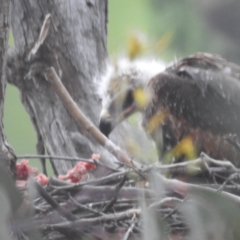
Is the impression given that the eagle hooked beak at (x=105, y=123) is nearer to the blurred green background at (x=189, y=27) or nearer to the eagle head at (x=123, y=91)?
the eagle head at (x=123, y=91)

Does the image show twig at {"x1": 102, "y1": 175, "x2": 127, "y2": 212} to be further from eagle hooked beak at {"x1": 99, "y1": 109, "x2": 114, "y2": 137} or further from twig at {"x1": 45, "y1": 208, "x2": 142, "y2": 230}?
eagle hooked beak at {"x1": 99, "y1": 109, "x2": 114, "y2": 137}

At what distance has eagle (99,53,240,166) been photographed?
223 cm

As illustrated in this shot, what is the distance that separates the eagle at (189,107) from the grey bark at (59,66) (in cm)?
21

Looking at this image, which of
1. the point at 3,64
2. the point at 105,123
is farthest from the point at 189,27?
the point at 105,123

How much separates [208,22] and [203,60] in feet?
3.21

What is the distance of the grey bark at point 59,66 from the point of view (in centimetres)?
269

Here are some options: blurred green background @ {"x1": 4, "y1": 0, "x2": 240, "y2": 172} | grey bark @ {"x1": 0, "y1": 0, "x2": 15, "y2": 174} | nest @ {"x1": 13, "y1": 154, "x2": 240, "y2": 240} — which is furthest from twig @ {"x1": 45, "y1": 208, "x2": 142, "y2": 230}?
blurred green background @ {"x1": 4, "y1": 0, "x2": 240, "y2": 172}

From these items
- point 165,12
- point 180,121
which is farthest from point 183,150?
point 165,12

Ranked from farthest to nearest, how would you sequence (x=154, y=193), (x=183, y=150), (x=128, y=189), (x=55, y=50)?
(x=55, y=50) → (x=183, y=150) → (x=128, y=189) → (x=154, y=193)

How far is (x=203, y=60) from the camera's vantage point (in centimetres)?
239

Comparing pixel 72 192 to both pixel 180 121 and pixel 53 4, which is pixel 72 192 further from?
pixel 53 4

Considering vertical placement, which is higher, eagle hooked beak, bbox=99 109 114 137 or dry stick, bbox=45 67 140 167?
dry stick, bbox=45 67 140 167

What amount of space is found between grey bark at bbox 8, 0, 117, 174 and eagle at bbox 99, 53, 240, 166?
214 mm

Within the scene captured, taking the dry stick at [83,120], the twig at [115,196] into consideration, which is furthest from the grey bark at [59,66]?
the twig at [115,196]
